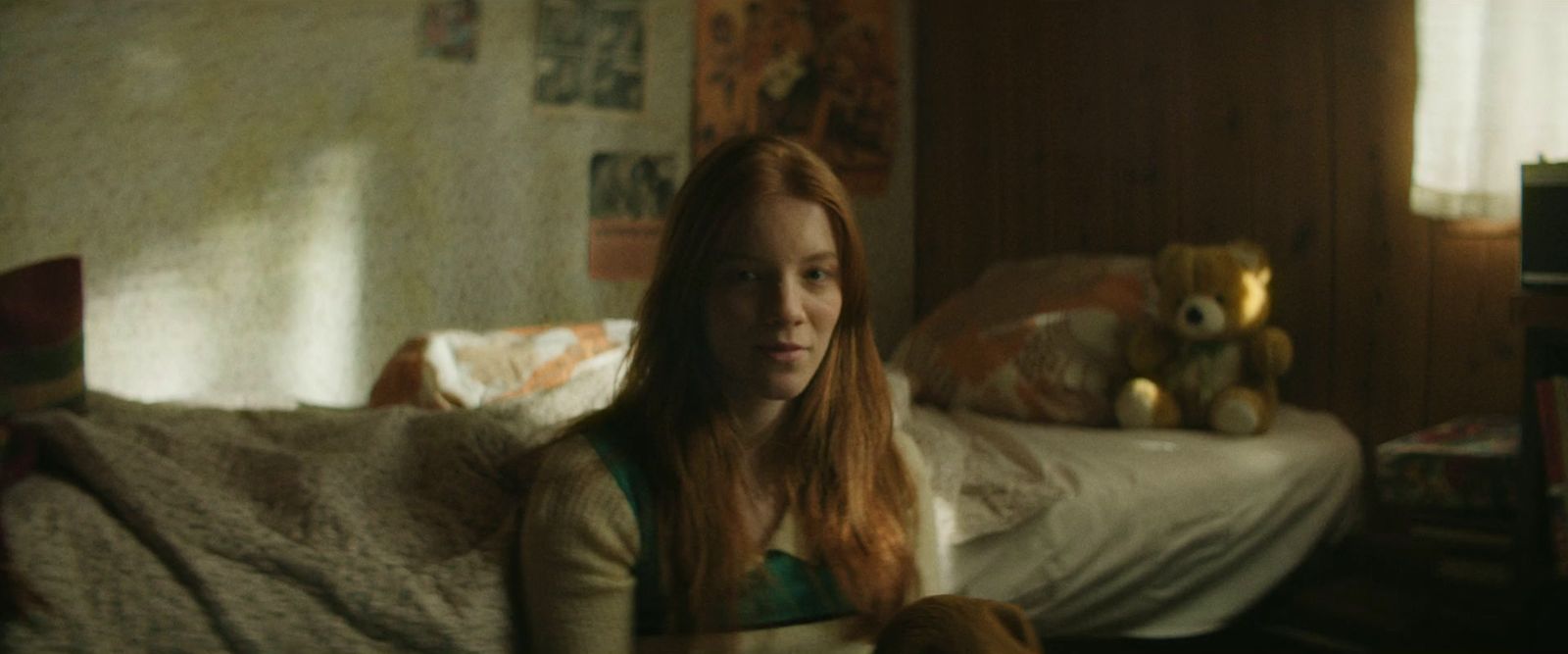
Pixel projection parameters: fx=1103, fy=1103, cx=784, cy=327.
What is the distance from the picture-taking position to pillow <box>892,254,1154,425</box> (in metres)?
2.02

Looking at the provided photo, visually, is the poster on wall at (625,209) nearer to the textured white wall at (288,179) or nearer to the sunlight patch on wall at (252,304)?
the textured white wall at (288,179)

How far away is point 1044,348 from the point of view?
2.06 m

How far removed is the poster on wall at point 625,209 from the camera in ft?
8.61

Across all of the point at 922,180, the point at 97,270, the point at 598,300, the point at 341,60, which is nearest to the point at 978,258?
the point at 922,180

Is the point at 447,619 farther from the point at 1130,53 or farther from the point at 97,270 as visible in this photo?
the point at 1130,53

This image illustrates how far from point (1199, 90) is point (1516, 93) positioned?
0.67 m

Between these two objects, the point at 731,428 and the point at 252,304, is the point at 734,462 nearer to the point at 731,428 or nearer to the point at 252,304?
the point at 731,428

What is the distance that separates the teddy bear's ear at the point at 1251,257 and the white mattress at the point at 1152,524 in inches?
11.1

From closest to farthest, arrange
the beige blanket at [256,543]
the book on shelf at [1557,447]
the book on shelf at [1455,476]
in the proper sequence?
the beige blanket at [256,543]
the book on shelf at [1557,447]
the book on shelf at [1455,476]

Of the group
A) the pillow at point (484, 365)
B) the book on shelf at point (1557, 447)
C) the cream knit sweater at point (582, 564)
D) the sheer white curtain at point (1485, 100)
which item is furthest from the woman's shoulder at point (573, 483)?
the sheer white curtain at point (1485, 100)

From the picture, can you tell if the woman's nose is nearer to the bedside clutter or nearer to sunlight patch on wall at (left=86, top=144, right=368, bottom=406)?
the bedside clutter

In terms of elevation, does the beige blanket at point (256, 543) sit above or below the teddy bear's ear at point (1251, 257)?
below

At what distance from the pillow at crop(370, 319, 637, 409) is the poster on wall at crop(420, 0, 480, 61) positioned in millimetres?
744

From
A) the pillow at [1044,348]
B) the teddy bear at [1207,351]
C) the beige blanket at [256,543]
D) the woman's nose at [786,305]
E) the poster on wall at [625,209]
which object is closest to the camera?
the beige blanket at [256,543]
